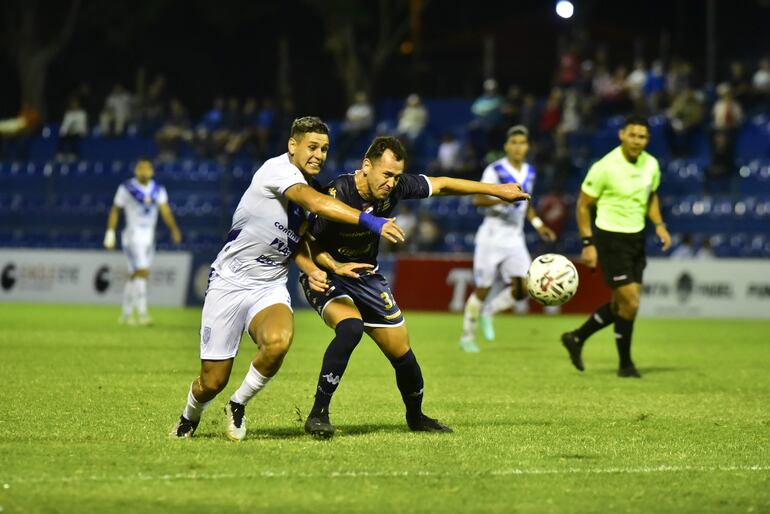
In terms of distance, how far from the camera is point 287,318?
866 cm

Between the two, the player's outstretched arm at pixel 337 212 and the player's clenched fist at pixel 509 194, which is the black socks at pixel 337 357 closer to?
the player's outstretched arm at pixel 337 212

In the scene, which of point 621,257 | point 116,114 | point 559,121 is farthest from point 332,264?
point 116,114

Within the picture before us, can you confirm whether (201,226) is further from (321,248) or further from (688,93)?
(321,248)

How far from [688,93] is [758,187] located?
2270mm

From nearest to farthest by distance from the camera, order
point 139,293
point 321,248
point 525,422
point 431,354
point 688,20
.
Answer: point 321,248 < point 525,422 < point 431,354 < point 139,293 < point 688,20

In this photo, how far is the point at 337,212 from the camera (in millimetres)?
8250

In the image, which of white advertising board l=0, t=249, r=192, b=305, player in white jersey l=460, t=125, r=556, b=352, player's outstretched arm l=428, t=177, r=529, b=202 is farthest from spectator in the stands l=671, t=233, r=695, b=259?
player's outstretched arm l=428, t=177, r=529, b=202

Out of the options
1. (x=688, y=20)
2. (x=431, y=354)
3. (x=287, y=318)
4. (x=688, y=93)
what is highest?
(x=688, y=20)

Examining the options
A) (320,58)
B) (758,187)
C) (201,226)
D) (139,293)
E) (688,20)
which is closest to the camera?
(139,293)

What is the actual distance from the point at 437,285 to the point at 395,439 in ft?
57.8

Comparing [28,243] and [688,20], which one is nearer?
[28,243]

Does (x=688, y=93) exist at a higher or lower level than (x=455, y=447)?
higher

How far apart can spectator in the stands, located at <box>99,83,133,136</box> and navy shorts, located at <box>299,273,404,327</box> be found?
27.1 metres

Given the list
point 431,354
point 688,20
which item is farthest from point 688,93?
point 431,354
